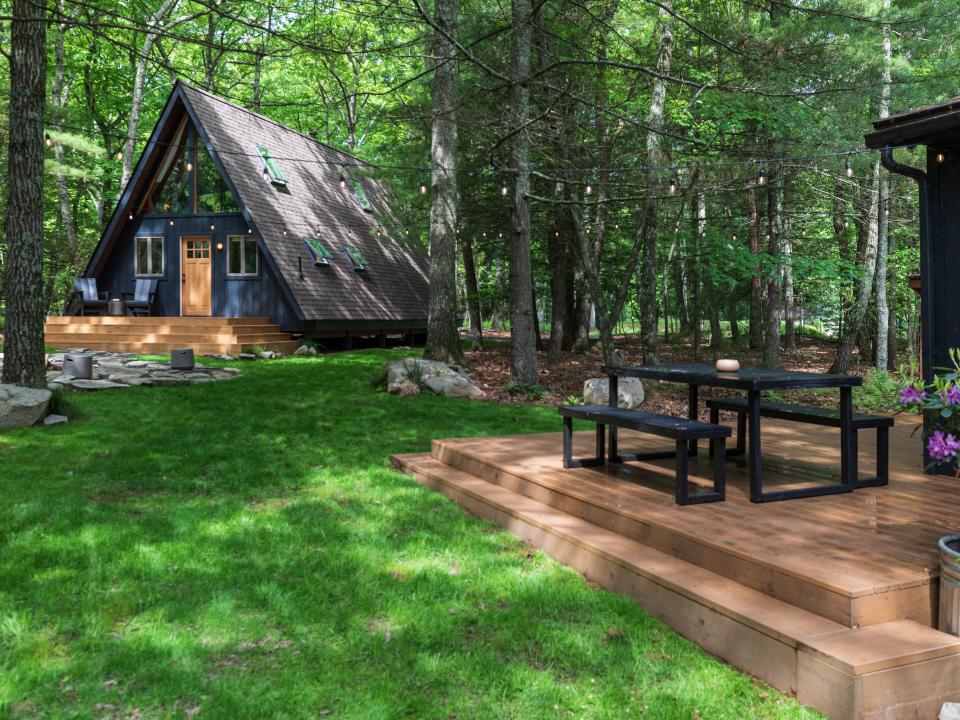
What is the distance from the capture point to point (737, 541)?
3.15 meters

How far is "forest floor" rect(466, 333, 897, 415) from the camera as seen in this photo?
9859 mm

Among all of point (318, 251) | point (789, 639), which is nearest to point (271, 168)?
point (318, 251)

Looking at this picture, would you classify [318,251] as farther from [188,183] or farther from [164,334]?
[164,334]

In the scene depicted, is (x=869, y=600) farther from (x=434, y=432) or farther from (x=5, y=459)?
(x=5, y=459)

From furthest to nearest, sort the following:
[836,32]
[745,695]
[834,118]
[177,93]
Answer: [177,93] → [834,118] → [836,32] → [745,695]

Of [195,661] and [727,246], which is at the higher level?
[727,246]

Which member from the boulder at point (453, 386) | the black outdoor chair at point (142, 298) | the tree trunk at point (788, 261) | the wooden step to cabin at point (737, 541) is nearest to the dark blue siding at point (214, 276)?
the black outdoor chair at point (142, 298)

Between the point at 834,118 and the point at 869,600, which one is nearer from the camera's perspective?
the point at 869,600

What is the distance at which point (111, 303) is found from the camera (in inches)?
685

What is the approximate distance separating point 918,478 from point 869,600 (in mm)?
2275

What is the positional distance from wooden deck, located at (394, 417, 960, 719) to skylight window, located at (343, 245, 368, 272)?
46.7 ft

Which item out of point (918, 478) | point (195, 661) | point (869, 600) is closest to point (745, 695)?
point (869, 600)

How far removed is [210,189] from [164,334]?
3.91m

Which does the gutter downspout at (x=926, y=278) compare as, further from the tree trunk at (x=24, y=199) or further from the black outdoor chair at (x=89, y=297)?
the black outdoor chair at (x=89, y=297)
